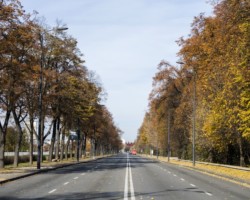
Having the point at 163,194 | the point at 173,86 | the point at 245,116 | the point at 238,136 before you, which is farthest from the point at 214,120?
the point at 173,86

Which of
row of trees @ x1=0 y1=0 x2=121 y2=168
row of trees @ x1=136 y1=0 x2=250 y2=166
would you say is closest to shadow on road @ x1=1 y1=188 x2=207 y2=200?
row of trees @ x1=136 y1=0 x2=250 y2=166

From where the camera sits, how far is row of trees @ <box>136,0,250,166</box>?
2672cm

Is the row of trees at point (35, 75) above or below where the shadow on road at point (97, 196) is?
above

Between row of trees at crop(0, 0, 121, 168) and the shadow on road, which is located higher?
row of trees at crop(0, 0, 121, 168)

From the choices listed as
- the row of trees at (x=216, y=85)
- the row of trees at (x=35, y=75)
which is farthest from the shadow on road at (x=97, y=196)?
the row of trees at (x=35, y=75)

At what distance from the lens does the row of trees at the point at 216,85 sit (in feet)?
87.7

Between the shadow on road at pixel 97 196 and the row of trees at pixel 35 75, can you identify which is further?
the row of trees at pixel 35 75

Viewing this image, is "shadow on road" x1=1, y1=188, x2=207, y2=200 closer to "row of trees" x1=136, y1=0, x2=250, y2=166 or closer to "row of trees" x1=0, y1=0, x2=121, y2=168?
"row of trees" x1=136, y1=0, x2=250, y2=166

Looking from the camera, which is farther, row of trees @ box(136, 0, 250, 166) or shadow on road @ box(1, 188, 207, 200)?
row of trees @ box(136, 0, 250, 166)

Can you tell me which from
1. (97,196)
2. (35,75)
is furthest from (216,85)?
(97,196)

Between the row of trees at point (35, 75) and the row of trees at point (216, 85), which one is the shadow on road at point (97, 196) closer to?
the row of trees at point (216, 85)

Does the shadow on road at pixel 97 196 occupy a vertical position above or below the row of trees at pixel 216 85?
below

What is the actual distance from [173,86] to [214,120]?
30.4m

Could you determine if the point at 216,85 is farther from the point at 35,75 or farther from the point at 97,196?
the point at 97,196
